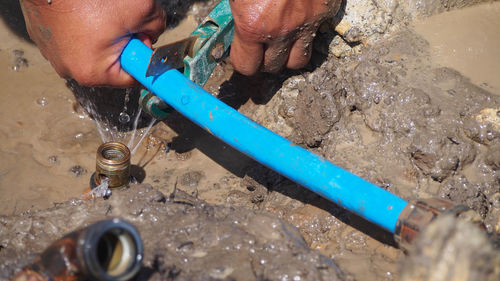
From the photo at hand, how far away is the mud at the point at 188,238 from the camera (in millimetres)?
2141

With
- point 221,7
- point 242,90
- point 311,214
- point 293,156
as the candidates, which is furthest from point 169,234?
point 242,90

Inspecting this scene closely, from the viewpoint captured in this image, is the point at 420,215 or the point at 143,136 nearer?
the point at 420,215

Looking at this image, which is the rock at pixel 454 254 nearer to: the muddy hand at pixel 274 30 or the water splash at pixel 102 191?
the muddy hand at pixel 274 30

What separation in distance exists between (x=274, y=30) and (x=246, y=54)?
24 cm

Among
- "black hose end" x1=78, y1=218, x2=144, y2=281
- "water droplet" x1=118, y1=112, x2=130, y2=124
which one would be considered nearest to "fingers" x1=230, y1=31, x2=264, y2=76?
"water droplet" x1=118, y1=112, x2=130, y2=124

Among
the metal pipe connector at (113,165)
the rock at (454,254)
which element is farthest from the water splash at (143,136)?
the rock at (454,254)

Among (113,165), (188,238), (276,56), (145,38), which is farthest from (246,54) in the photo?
(188,238)

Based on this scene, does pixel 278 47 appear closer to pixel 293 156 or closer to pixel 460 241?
pixel 293 156

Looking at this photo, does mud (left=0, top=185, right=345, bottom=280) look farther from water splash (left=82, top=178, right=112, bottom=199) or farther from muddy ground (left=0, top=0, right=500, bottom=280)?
water splash (left=82, top=178, right=112, bottom=199)

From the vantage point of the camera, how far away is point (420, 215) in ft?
6.91

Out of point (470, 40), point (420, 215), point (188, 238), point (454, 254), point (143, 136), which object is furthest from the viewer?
point (143, 136)

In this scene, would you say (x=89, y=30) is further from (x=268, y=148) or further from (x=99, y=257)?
(x=99, y=257)

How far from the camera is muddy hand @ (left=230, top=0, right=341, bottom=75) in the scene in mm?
2783

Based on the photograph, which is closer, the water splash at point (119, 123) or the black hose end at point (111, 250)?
the black hose end at point (111, 250)
